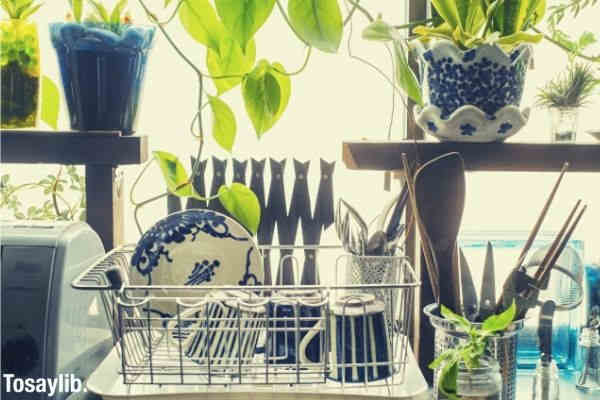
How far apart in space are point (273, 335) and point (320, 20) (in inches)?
15.2

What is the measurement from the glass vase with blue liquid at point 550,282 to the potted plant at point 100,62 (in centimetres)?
53

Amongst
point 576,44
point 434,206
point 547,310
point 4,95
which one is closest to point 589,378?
point 547,310

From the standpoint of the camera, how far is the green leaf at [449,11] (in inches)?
33.8

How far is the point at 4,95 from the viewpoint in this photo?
0.95 m

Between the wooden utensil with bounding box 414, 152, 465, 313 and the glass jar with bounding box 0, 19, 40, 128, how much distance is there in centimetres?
51

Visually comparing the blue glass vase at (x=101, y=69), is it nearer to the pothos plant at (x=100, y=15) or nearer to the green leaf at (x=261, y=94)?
the pothos plant at (x=100, y=15)

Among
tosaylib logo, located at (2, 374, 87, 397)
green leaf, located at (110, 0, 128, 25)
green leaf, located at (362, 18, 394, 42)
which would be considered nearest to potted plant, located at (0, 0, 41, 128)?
green leaf, located at (110, 0, 128, 25)

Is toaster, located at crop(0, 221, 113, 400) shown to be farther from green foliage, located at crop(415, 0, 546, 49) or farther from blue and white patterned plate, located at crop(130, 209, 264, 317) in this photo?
green foliage, located at crop(415, 0, 546, 49)

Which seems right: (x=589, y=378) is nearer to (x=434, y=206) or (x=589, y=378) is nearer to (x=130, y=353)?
(x=434, y=206)

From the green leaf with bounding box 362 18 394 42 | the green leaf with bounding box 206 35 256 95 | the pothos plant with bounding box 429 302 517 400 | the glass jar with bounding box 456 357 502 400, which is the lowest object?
the glass jar with bounding box 456 357 502 400

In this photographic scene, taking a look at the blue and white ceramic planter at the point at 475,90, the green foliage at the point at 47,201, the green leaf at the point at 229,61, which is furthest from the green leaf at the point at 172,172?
the blue and white ceramic planter at the point at 475,90

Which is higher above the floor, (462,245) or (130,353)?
(462,245)

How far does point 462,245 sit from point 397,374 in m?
0.28

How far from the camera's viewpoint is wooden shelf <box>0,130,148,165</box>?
3.07ft
